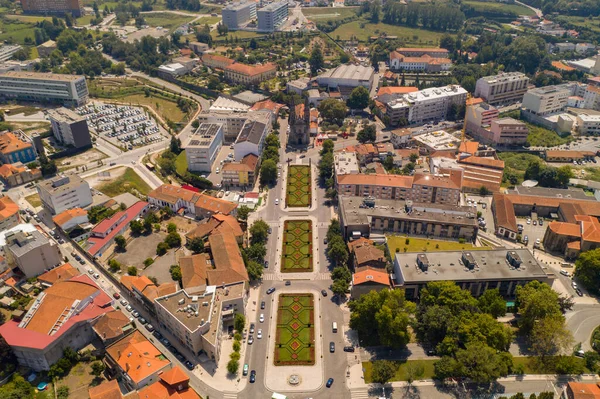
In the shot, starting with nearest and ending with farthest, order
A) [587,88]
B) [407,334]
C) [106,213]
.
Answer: [407,334]
[106,213]
[587,88]

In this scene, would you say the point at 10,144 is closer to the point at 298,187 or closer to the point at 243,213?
the point at 243,213

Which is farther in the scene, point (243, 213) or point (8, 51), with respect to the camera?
point (8, 51)

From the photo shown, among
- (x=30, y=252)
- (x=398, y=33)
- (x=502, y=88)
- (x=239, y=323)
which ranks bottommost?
(x=239, y=323)

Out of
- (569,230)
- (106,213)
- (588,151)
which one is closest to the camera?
(569,230)

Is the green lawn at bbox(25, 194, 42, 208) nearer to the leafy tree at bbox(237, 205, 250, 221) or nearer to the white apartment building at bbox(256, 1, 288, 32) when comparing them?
the leafy tree at bbox(237, 205, 250, 221)

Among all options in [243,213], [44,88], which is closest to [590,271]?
[243,213]

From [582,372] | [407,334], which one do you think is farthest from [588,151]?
[407,334]

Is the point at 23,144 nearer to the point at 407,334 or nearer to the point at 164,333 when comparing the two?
the point at 164,333
